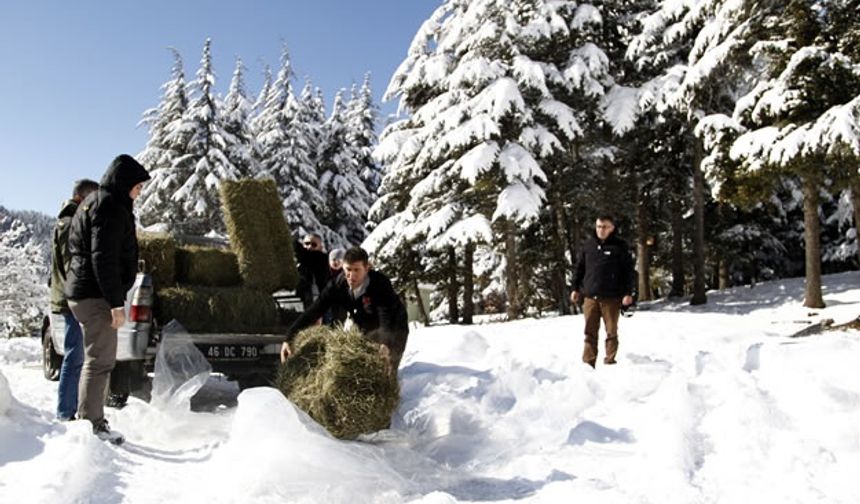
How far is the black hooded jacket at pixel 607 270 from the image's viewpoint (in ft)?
23.6

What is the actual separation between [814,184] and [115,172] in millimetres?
14370

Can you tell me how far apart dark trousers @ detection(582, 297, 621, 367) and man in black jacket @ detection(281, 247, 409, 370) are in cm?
295

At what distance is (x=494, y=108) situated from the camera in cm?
1490

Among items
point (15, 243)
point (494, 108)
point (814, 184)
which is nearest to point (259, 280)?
point (494, 108)

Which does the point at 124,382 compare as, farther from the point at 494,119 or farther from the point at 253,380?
the point at 494,119

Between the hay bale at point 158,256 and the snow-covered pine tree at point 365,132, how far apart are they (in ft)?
90.6

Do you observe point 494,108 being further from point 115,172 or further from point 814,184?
point 115,172

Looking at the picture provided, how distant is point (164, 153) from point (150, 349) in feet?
82.3

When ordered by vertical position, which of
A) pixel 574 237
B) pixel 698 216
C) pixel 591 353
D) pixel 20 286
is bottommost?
pixel 591 353

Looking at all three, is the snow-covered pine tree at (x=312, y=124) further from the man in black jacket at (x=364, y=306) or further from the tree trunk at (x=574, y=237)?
the man in black jacket at (x=364, y=306)

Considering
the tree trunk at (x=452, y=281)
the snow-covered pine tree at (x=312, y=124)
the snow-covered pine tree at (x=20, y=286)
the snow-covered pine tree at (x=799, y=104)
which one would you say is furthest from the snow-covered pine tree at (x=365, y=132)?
the snow-covered pine tree at (x=799, y=104)

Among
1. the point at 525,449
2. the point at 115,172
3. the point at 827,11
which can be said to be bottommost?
the point at 525,449

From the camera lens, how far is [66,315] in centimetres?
490

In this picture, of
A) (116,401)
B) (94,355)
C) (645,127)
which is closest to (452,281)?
(645,127)
